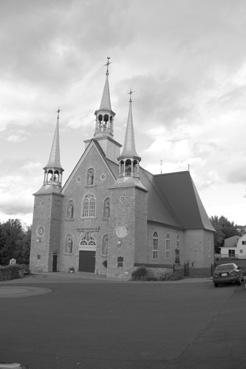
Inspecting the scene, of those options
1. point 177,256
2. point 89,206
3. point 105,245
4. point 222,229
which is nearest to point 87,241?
point 105,245

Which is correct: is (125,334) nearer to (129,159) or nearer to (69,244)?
(129,159)

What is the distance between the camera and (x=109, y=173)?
4253 centimetres

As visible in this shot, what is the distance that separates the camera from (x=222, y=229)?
104 m

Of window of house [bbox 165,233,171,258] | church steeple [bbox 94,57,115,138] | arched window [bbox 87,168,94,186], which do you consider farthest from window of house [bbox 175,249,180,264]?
church steeple [bbox 94,57,115,138]

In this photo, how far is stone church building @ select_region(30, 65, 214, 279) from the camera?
3794 centimetres

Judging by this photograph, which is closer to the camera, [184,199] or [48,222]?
[48,222]

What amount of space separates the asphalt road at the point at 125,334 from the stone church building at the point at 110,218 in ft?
67.6

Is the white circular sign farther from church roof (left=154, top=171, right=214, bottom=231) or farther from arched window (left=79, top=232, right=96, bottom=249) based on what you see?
church roof (left=154, top=171, right=214, bottom=231)

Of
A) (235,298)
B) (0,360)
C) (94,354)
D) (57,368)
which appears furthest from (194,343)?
(235,298)

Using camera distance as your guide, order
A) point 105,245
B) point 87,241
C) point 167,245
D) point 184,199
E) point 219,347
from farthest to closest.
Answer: point 184,199, point 167,245, point 87,241, point 105,245, point 219,347

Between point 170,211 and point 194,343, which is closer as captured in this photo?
point 194,343

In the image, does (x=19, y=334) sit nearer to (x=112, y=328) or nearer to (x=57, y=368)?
(x=112, y=328)

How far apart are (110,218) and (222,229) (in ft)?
233

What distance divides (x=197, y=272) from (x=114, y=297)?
22.1 m
